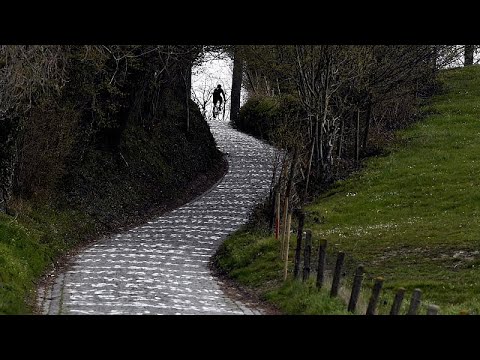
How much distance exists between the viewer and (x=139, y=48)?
31938 millimetres

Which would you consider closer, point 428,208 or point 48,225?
point 48,225

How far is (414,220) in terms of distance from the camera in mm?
29516

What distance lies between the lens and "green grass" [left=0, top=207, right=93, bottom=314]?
18797mm

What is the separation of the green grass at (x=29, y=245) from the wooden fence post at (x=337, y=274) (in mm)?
6298

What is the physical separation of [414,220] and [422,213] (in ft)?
3.99

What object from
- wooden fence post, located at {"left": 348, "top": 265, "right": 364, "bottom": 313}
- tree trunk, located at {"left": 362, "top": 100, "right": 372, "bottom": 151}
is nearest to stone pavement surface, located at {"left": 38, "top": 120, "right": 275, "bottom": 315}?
wooden fence post, located at {"left": 348, "top": 265, "right": 364, "bottom": 313}

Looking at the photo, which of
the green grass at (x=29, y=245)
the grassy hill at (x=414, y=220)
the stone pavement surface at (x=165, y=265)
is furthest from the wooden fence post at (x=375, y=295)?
the green grass at (x=29, y=245)

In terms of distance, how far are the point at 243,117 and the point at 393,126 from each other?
12292mm

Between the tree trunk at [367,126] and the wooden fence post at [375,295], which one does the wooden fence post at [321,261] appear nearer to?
the wooden fence post at [375,295]

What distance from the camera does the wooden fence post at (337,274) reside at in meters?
17.8

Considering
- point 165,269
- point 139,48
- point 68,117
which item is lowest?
point 165,269

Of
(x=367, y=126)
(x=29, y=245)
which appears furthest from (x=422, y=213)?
(x=29, y=245)
